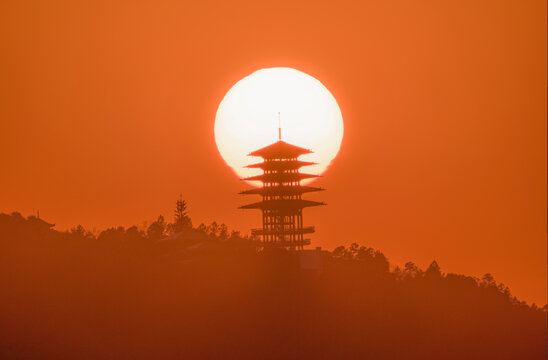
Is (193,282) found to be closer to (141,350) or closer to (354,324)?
(141,350)

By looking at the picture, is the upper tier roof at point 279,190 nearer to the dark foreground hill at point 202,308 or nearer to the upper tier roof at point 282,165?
the upper tier roof at point 282,165

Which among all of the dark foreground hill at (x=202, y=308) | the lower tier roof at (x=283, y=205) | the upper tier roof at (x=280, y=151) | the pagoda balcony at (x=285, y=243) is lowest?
the dark foreground hill at (x=202, y=308)

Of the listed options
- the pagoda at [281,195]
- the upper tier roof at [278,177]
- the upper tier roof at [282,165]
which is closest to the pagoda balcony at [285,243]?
the pagoda at [281,195]

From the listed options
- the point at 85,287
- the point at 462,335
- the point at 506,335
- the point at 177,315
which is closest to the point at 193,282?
the point at 177,315

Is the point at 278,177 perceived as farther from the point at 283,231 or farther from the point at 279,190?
the point at 283,231

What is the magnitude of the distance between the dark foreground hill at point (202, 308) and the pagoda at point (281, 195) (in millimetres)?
2684

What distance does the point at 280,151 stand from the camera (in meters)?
106

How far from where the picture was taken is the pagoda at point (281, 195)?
103250 millimetres

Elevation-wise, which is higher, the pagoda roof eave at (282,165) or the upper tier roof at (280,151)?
the upper tier roof at (280,151)

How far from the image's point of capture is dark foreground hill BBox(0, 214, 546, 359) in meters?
92.4

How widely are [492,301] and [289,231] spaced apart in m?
40.2

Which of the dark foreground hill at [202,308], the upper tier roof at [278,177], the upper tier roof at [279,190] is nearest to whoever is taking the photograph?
the dark foreground hill at [202,308]

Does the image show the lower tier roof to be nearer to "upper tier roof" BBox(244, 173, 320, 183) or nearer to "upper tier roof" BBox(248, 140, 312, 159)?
"upper tier roof" BBox(244, 173, 320, 183)

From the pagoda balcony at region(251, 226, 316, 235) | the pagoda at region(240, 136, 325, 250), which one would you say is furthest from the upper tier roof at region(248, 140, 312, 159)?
the pagoda balcony at region(251, 226, 316, 235)
